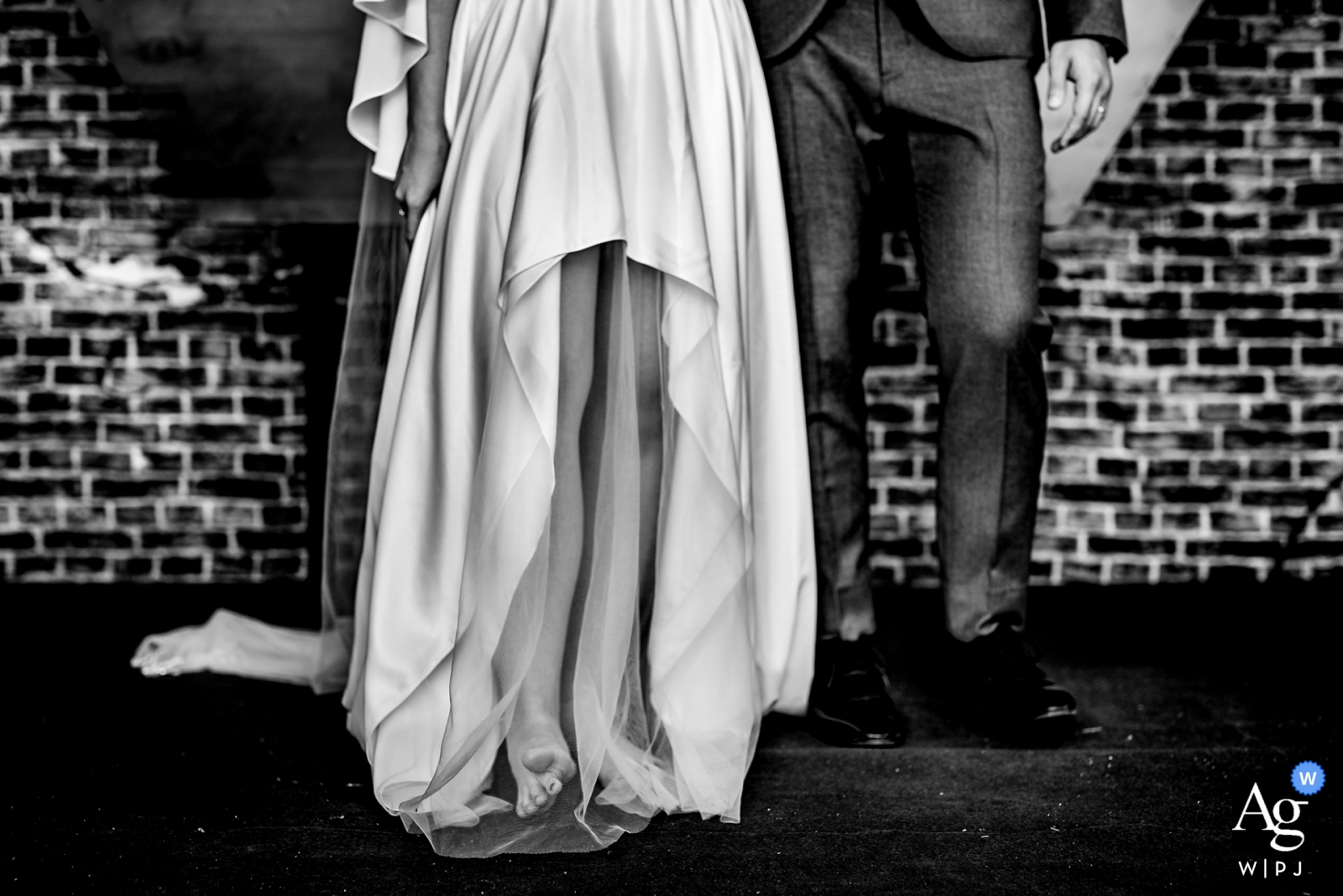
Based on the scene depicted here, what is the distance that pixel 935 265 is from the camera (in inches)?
68.9

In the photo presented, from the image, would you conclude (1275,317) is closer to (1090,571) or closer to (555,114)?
(1090,571)

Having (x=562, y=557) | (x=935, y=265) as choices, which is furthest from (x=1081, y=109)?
(x=562, y=557)

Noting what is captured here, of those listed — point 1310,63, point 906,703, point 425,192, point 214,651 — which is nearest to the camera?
point 425,192

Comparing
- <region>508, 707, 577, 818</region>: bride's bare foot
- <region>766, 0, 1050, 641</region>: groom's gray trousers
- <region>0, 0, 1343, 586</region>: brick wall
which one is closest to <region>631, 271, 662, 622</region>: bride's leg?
<region>508, 707, 577, 818</region>: bride's bare foot

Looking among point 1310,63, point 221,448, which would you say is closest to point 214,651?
point 221,448

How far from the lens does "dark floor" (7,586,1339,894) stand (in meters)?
1.15

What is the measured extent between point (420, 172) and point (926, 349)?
1.68m

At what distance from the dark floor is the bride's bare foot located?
9cm

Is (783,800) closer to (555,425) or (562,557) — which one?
(562,557)

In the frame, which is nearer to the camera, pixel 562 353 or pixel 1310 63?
pixel 562 353

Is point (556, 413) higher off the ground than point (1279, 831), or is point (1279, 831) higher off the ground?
point (556, 413)

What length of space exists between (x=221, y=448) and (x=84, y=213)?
0.70 m

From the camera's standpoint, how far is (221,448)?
2877 millimetres

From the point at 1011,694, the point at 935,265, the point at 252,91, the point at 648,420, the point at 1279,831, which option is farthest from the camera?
the point at 252,91
